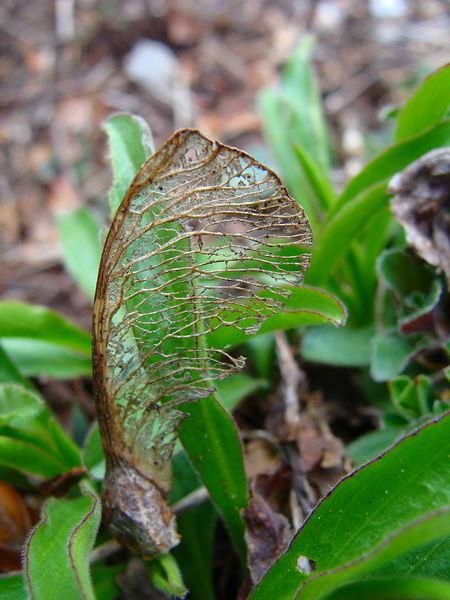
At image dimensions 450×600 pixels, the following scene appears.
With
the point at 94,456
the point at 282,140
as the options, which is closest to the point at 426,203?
the point at 282,140

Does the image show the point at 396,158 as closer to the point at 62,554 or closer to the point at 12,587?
the point at 62,554

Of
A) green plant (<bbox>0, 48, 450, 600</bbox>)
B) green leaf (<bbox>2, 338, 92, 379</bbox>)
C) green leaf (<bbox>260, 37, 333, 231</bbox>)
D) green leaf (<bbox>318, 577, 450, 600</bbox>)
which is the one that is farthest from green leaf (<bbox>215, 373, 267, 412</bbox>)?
green leaf (<bbox>318, 577, 450, 600</bbox>)

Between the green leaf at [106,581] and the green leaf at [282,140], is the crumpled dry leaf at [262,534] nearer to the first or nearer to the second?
the green leaf at [106,581]

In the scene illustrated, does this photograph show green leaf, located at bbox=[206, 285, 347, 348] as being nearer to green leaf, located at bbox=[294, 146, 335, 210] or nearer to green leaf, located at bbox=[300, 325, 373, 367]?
green leaf, located at bbox=[300, 325, 373, 367]

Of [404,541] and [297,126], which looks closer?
[404,541]

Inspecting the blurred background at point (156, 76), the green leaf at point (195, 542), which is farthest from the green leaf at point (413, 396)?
the blurred background at point (156, 76)

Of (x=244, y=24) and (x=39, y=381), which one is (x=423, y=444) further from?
(x=244, y=24)

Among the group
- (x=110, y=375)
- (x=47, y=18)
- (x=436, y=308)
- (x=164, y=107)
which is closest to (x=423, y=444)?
(x=110, y=375)
